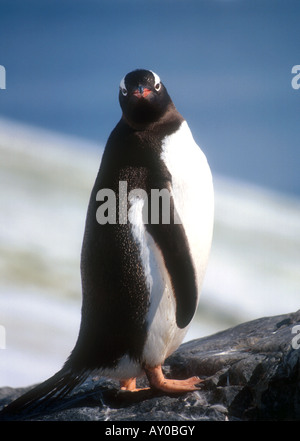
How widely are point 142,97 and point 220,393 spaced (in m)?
1.21

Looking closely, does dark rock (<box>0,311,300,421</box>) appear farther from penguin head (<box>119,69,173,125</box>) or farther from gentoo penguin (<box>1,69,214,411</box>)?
penguin head (<box>119,69,173,125</box>)

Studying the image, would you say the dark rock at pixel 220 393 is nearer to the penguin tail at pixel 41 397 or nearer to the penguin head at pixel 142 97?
the penguin tail at pixel 41 397

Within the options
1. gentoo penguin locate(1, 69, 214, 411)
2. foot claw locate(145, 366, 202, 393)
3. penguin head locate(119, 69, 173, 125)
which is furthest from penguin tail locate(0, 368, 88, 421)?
penguin head locate(119, 69, 173, 125)

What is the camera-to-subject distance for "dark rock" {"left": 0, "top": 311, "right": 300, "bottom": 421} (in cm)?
202

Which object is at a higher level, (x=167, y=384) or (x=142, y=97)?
(x=142, y=97)

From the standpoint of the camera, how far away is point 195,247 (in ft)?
7.69

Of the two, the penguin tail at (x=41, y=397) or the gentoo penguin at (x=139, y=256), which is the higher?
the gentoo penguin at (x=139, y=256)

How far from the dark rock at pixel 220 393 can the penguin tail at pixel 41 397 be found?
49mm

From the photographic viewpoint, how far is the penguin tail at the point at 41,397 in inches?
89.2

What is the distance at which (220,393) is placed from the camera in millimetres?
2164

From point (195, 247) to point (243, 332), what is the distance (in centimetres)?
82

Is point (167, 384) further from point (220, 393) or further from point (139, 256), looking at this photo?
point (139, 256)

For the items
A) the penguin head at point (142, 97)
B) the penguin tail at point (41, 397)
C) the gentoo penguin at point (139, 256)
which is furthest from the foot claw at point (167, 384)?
the penguin head at point (142, 97)

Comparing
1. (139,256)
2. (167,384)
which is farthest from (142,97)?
(167,384)
